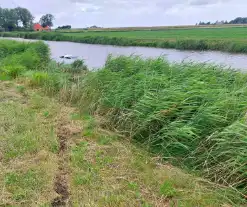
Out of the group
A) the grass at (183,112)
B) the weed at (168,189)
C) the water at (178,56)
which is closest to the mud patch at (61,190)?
the weed at (168,189)

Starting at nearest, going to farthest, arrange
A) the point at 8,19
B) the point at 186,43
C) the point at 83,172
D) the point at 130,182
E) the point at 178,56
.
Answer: the point at 130,182 < the point at 83,172 < the point at 178,56 < the point at 186,43 < the point at 8,19

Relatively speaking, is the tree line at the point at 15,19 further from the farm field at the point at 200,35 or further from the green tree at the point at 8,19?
the farm field at the point at 200,35

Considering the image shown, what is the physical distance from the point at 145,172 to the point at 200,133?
875 millimetres

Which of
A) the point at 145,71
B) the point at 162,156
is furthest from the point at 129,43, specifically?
the point at 162,156

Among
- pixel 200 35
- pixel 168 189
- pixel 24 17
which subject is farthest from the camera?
pixel 24 17

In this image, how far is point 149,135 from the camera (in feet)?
12.0

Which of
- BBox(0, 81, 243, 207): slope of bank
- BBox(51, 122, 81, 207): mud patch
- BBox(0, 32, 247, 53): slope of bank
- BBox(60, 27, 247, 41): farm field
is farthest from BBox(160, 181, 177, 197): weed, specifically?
BBox(60, 27, 247, 41): farm field

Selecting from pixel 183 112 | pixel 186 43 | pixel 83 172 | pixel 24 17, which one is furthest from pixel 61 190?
pixel 24 17

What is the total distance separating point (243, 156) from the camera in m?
2.56

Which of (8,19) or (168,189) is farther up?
(8,19)

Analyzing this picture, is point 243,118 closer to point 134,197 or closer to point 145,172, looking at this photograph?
point 145,172

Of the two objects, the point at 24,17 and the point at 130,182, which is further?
Result: the point at 24,17

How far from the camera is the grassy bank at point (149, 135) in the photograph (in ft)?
8.29

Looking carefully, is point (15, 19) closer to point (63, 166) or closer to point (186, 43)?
point (186, 43)
